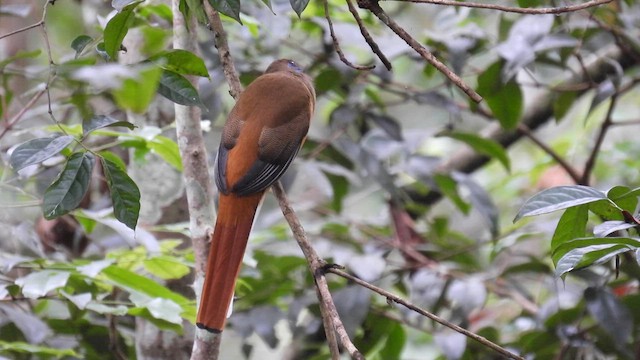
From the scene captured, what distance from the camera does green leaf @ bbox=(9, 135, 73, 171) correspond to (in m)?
1.32

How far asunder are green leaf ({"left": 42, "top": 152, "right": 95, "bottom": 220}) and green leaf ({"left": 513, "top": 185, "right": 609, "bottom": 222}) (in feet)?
2.33

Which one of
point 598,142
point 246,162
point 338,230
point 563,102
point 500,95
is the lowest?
point 338,230

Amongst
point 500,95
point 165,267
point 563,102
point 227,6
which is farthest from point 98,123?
point 563,102

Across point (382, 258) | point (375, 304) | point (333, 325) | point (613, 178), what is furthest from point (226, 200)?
point (613, 178)

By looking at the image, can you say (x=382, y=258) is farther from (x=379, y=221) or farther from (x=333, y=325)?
(x=333, y=325)

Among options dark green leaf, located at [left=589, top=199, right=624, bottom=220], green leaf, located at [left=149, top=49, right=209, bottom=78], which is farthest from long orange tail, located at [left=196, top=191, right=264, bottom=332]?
dark green leaf, located at [left=589, top=199, right=624, bottom=220]

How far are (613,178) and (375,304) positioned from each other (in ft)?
4.65

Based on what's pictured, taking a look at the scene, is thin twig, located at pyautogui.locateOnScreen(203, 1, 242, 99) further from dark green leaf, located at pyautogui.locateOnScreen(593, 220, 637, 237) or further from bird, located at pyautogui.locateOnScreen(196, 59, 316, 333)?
dark green leaf, located at pyautogui.locateOnScreen(593, 220, 637, 237)

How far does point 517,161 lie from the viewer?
4969mm

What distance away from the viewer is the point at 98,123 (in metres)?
1.38

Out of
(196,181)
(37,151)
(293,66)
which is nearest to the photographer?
(37,151)

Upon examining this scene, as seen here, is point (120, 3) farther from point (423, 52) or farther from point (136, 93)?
point (136, 93)

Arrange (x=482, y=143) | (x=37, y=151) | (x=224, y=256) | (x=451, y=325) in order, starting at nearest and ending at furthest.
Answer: (x=451, y=325)
(x=37, y=151)
(x=224, y=256)
(x=482, y=143)

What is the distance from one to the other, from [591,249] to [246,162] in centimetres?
84
